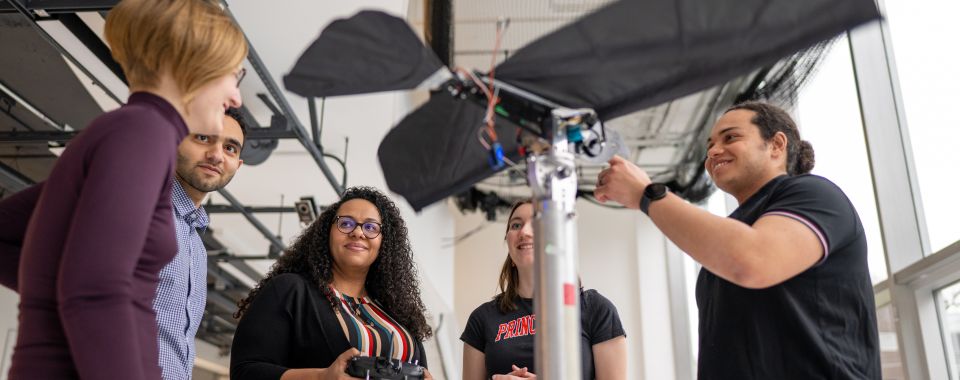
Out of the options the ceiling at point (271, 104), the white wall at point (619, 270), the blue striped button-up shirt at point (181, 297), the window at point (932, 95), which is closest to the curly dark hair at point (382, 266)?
the blue striped button-up shirt at point (181, 297)

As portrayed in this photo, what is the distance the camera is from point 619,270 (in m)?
7.88

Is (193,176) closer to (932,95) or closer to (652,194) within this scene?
(652,194)

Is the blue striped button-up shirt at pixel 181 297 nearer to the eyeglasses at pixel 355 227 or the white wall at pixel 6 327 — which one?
the eyeglasses at pixel 355 227

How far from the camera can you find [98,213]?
806 millimetres

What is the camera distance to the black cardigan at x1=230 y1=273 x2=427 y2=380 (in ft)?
5.29

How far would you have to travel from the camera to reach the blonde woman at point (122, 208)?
2.61 feet

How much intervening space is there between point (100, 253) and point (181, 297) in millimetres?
652

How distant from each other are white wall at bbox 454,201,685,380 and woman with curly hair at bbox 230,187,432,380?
5.72 metres

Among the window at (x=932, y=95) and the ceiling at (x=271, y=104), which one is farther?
the ceiling at (x=271, y=104)

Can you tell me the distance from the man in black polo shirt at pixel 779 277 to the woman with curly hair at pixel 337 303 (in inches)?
23.0

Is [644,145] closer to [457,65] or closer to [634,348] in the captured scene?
[634,348]

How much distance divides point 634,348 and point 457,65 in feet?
22.3

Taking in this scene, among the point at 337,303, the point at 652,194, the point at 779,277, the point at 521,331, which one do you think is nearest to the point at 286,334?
the point at 337,303

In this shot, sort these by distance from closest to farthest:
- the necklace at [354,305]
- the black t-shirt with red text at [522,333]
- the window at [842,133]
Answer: the necklace at [354,305]
the black t-shirt with red text at [522,333]
the window at [842,133]
